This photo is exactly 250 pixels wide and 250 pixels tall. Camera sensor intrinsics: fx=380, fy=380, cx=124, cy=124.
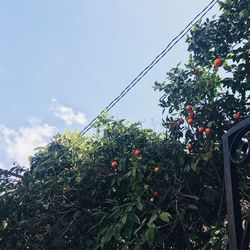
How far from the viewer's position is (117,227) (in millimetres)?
2834

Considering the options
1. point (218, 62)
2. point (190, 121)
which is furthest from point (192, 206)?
point (218, 62)

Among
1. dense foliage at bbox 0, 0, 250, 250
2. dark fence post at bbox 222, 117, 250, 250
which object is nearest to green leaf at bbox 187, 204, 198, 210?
dense foliage at bbox 0, 0, 250, 250

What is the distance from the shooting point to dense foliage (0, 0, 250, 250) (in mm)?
2969

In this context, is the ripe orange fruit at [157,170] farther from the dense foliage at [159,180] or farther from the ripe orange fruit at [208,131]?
the ripe orange fruit at [208,131]

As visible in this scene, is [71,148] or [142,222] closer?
[142,222]

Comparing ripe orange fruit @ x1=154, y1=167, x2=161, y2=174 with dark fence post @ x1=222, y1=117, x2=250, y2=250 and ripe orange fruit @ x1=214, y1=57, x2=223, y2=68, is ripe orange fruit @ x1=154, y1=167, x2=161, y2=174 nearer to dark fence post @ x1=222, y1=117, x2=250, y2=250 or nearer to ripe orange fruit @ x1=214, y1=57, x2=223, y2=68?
ripe orange fruit @ x1=214, y1=57, x2=223, y2=68

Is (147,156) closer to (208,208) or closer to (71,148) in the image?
(208,208)

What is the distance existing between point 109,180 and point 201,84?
1.24m

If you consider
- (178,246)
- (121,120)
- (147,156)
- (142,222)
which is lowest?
(178,246)

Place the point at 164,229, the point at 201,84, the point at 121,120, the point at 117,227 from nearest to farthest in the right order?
the point at 117,227 → the point at 164,229 → the point at 201,84 → the point at 121,120

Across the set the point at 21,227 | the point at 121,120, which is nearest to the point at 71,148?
the point at 121,120

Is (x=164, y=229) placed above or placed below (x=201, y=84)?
below

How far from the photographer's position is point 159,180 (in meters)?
3.21

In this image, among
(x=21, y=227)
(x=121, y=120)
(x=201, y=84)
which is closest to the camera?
(x=201, y=84)
